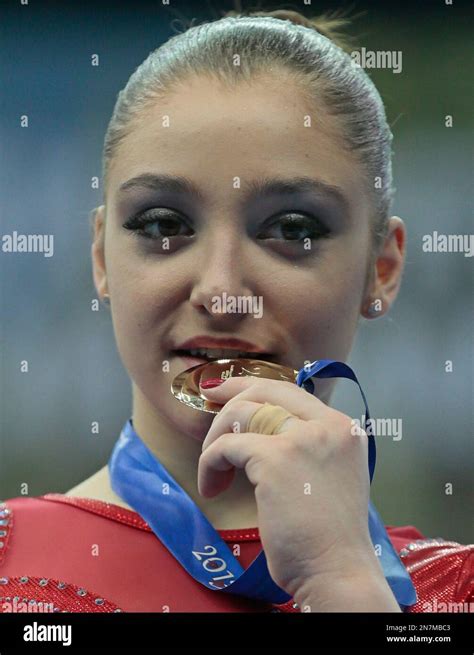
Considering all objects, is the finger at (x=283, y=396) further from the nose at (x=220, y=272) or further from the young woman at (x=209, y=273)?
the nose at (x=220, y=272)

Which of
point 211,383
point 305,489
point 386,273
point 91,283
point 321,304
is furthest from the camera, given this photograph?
point 91,283

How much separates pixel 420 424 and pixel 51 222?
947mm

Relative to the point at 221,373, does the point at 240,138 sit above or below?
above

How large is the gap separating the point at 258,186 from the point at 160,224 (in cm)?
14

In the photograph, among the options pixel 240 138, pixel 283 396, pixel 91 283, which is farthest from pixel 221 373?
pixel 91 283

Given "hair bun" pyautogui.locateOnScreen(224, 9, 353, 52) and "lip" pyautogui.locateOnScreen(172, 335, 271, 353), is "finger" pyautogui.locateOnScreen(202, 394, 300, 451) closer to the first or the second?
"lip" pyautogui.locateOnScreen(172, 335, 271, 353)

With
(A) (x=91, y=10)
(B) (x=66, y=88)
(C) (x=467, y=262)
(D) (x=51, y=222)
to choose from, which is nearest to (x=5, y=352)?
(D) (x=51, y=222)

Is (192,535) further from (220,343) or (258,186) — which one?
(258,186)

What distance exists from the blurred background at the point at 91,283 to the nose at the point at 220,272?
96 centimetres

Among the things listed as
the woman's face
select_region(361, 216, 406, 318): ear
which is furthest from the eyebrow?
select_region(361, 216, 406, 318): ear

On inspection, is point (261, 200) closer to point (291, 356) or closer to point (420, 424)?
point (291, 356)

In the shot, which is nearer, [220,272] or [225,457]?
[225,457]

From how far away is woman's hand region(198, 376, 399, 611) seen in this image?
42.4 inches

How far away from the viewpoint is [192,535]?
137 cm
